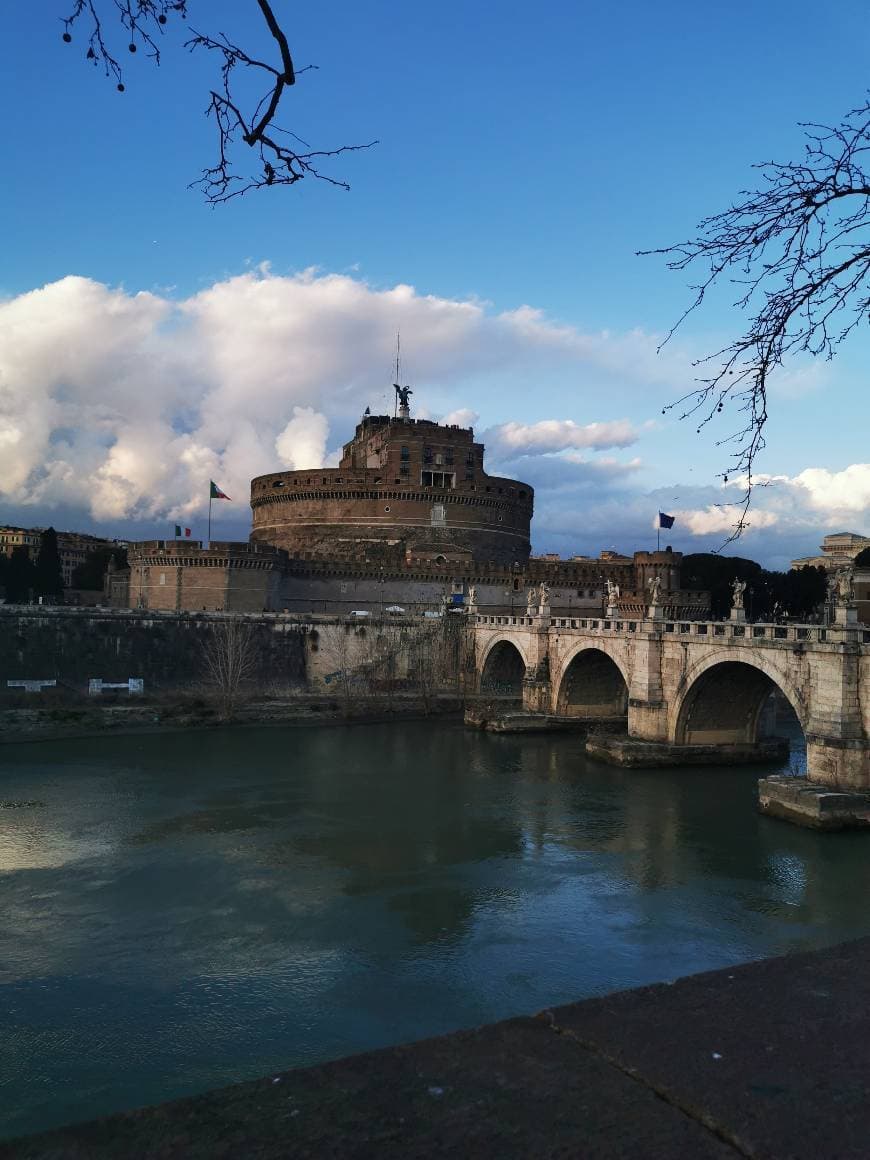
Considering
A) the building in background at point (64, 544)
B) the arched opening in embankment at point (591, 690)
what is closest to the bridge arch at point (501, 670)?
the arched opening in embankment at point (591, 690)

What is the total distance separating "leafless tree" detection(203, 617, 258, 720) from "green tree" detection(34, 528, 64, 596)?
1777 centimetres

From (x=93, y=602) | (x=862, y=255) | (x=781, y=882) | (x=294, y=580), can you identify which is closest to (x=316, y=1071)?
(x=862, y=255)

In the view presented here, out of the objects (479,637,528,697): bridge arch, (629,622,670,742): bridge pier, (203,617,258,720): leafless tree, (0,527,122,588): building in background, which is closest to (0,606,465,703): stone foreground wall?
(203,617,258,720): leafless tree

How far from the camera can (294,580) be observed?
4281 centimetres

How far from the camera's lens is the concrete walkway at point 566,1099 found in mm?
1380

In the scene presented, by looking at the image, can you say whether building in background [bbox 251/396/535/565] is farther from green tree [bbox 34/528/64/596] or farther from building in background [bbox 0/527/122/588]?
building in background [bbox 0/527/122/588]

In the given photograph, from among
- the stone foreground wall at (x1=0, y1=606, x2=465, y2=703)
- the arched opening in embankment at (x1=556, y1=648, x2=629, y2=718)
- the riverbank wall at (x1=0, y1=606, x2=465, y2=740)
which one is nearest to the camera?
the riverbank wall at (x1=0, y1=606, x2=465, y2=740)

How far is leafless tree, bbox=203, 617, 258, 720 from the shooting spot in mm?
32594

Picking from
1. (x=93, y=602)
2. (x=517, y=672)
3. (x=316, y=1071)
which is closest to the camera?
(x=316, y=1071)

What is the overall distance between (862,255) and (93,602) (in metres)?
54.5

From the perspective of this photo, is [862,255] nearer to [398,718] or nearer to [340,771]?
[340,771]

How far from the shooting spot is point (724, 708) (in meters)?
23.3

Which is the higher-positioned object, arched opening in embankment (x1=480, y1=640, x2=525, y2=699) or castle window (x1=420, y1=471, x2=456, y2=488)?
castle window (x1=420, y1=471, x2=456, y2=488)

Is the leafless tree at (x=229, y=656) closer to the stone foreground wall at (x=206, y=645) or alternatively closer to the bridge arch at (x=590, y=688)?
the stone foreground wall at (x=206, y=645)
